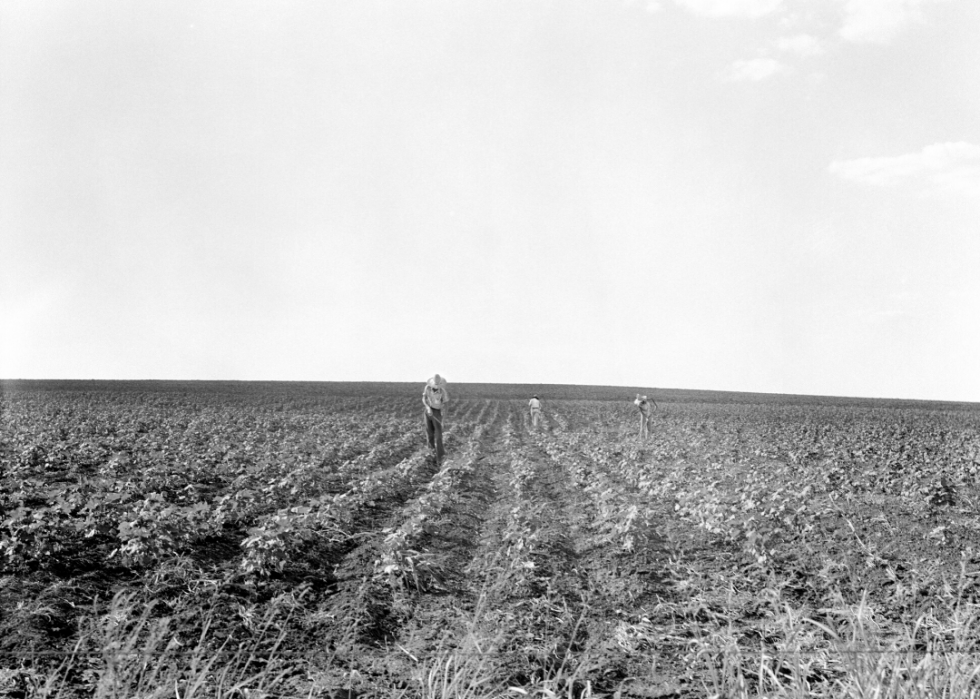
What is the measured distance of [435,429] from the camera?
1756cm

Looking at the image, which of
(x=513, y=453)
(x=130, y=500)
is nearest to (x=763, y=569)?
(x=130, y=500)

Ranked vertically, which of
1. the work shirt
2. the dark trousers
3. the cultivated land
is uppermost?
the work shirt

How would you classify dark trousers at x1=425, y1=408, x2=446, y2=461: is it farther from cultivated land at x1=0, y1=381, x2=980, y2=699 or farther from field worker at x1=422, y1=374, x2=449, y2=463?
cultivated land at x1=0, y1=381, x2=980, y2=699

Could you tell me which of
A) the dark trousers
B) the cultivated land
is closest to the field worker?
the dark trousers

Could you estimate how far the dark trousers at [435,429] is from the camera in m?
17.0

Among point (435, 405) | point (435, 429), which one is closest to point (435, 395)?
point (435, 405)

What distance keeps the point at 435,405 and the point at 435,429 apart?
1.46m

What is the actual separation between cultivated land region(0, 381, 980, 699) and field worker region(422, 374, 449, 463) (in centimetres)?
61

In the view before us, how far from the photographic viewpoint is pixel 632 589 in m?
7.79

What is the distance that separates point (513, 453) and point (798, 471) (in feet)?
24.3

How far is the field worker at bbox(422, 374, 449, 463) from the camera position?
1597 cm

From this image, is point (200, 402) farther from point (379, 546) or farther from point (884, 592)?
point (884, 592)

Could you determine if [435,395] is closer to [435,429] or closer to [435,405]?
[435,405]

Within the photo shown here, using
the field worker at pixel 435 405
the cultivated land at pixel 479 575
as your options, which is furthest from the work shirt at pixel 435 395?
the cultivated land at pixel 479 575
